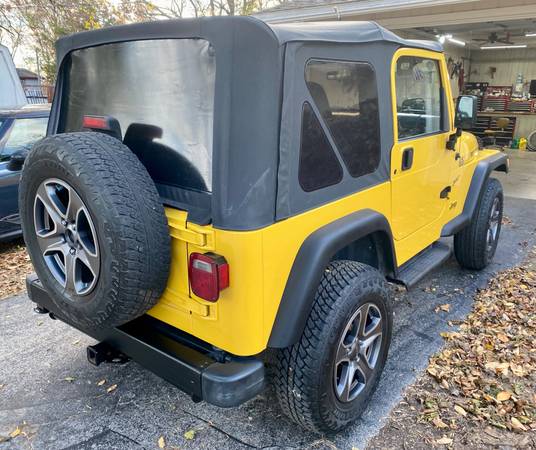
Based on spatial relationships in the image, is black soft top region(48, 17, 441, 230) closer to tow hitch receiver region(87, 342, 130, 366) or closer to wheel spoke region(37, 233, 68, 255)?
wheel spoke region(37, 233, 68, 255)

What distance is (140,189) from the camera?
5.95 ft

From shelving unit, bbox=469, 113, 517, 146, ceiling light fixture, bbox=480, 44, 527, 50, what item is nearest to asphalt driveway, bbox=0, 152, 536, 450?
shelving unit, bbox=469, 113, 517, 146

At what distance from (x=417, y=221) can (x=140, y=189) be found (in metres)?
2.10

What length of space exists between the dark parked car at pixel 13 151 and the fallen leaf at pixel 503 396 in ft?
16.1

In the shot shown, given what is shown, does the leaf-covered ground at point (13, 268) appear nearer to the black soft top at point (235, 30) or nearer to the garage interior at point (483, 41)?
the black soft top at point (235, 30)

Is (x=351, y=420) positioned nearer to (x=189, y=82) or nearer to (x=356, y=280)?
(x=356, y=280)

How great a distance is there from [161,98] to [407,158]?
5.27 ft

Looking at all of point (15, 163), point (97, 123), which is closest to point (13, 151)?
point (15, 163)

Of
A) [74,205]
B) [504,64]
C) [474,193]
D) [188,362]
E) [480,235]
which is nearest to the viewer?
[74,205]

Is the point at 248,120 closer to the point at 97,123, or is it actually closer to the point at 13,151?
the point at 97,123

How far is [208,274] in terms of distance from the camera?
1.83m

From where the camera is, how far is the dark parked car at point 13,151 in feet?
16.1

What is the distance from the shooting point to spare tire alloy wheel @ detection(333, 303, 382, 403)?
89.7 inches

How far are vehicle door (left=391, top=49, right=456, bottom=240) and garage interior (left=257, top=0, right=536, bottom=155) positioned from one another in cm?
442
